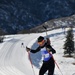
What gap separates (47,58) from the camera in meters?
10.1

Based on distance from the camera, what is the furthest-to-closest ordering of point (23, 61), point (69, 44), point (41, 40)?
point (69, 44), point (23, 61), point (41, 40)

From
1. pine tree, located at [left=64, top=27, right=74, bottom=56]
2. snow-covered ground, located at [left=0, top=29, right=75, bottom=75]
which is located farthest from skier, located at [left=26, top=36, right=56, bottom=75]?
pine tree, located at [left=64, top=27, right=74, bottom=56]

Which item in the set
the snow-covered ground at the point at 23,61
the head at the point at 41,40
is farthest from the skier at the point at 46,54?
the snow-covered ground at the point at 23,61

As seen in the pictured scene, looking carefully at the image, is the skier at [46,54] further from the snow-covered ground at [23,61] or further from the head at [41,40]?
the snow-covered ground at [23,61]

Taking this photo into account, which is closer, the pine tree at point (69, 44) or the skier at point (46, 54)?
the skier at point (46, 54)

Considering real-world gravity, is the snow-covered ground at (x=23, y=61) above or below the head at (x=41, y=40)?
below

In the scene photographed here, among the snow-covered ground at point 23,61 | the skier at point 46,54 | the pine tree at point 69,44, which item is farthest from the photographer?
the pine tree at point 69,44

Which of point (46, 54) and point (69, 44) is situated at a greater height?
point (46, 54)

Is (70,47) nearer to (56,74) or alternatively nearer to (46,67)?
(56,74)

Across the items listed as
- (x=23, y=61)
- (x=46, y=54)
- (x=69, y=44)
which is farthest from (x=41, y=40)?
(x=69, y=44)

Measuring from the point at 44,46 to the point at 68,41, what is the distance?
42251 mm

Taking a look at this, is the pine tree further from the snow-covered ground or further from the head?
the head

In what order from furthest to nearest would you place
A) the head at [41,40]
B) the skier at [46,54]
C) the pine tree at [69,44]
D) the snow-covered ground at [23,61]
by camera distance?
the pine tree at [69,44], the snow-covered ground at [23,61], the skier at [46,54], the head at [41,40]

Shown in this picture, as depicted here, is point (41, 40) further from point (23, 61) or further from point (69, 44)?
point (69, 44)
